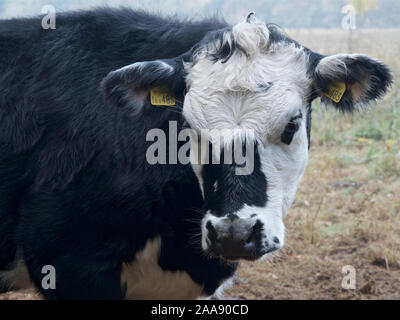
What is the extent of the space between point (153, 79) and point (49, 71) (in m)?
0.87

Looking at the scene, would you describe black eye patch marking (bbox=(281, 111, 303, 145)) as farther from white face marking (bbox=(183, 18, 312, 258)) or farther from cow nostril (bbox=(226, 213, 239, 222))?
cow nostril (bbox=(226, 213, 239, 222))

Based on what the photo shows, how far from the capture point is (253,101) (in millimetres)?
3080

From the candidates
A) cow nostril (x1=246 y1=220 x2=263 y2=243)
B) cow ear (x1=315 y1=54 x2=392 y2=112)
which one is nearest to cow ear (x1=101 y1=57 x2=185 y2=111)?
cow ear (x1=315 y1=54 x2=392 y2=112)

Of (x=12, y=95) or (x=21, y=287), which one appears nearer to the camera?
(x=12, y=95)

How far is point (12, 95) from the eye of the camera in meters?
3.64

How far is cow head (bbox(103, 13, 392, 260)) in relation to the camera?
9.57ft

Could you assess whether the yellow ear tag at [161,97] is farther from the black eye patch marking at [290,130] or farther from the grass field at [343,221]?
the grass field at [343,221]

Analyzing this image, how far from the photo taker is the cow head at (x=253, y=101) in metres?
2.92

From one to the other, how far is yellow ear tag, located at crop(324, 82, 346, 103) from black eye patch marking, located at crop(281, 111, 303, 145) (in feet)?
1.25

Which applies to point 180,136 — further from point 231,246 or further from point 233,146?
point 231,246

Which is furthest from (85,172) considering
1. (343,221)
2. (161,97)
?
(343,221)

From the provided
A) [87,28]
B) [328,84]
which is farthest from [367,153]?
[87,28]

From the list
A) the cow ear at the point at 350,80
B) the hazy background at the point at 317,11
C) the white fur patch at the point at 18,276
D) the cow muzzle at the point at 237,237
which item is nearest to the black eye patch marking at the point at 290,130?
the cow ear at the point at 350,80

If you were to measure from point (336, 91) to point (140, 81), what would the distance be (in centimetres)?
128
